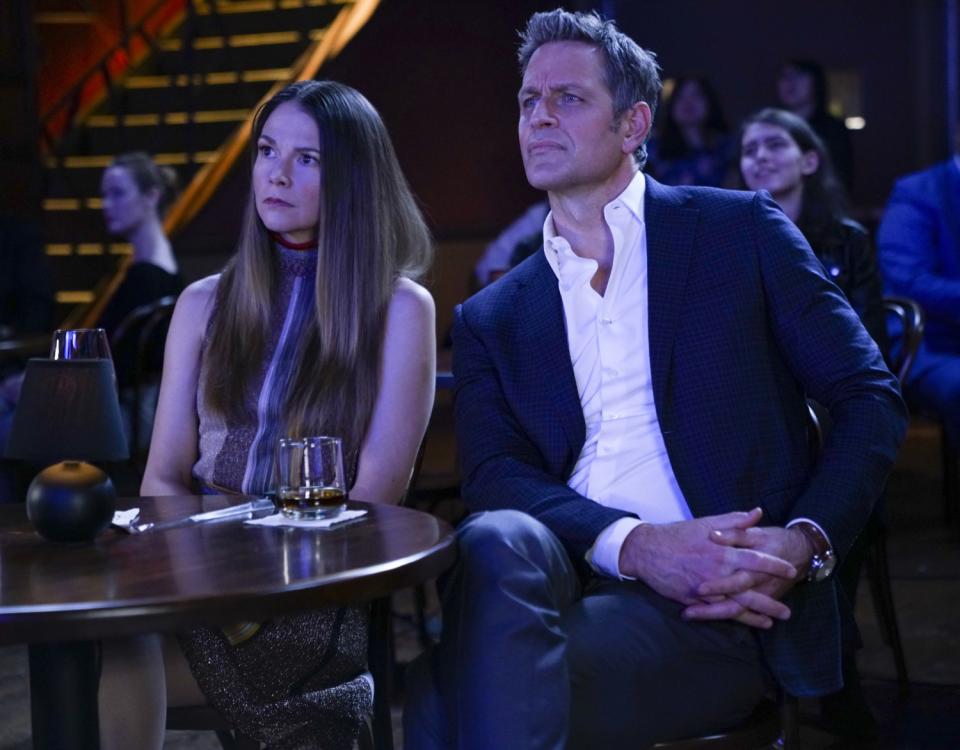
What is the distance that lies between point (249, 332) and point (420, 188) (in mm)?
6224

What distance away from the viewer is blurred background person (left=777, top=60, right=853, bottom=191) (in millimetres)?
6852

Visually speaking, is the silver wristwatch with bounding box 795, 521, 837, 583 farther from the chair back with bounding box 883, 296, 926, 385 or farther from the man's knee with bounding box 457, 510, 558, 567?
the chair back with bounding box 883, 296, 926, 385

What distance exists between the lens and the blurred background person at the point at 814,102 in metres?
6.85

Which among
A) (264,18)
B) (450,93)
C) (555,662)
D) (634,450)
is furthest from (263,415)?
(264,18)

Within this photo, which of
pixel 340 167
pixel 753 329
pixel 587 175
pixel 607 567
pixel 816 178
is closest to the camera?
pixel 607 567

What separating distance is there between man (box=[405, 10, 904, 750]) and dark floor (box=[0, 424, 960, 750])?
3.53ft

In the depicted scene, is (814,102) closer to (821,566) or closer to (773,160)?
(773,160)

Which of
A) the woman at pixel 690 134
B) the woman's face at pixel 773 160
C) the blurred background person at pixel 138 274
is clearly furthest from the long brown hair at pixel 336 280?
the woman at pixel 690 134

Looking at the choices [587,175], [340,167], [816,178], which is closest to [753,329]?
[587,175]

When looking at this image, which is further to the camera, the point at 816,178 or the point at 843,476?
the point at 816,178

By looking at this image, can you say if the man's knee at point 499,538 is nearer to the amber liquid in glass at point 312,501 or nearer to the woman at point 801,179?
the amber liquid in glass at point 312,501

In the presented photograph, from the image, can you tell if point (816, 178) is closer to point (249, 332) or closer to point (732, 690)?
point (249, 332)

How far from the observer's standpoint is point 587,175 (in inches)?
87.4

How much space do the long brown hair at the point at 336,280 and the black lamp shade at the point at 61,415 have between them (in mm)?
441
